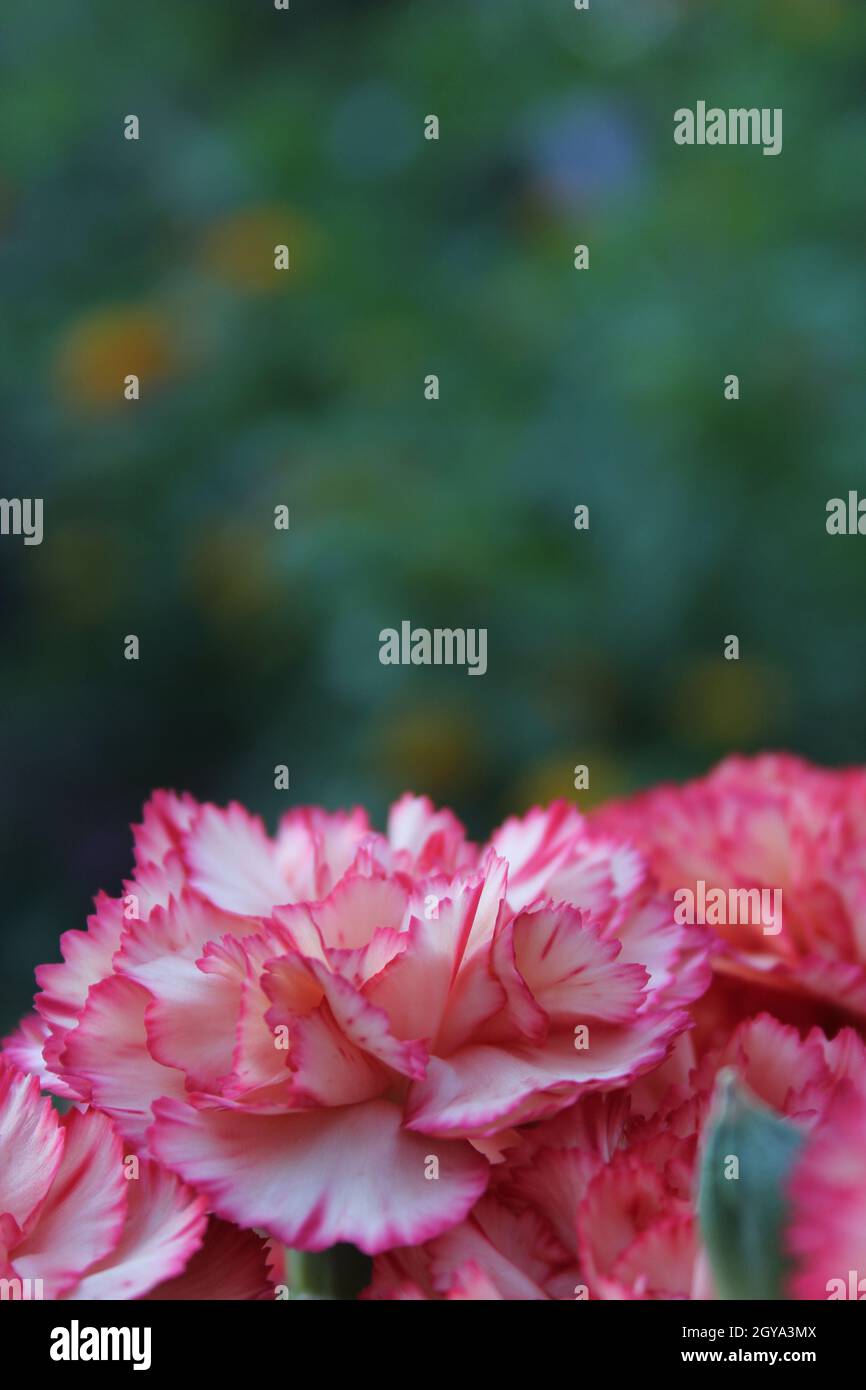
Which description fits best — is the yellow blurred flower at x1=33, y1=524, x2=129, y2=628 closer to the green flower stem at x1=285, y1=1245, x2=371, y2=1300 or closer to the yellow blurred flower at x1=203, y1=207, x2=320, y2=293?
the yellow blurred flower at x1=203, y1=207, x2=320, y2=293

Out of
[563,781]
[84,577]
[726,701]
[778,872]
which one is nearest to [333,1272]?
[778,872]

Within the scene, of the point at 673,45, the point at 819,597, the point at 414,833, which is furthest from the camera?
the point at 673,45

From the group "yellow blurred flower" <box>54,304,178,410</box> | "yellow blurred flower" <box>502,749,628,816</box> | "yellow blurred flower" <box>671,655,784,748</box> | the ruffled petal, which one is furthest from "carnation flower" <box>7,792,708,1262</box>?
"yellow blurred flower" <box>54,304,178,410</box>

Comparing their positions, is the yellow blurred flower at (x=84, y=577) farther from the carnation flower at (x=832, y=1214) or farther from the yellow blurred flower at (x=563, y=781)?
the carnation flower at (x=832, y=1214)

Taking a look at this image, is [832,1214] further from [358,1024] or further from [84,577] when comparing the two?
[84,577]

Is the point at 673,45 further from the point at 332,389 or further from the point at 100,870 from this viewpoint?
the point at 100,870

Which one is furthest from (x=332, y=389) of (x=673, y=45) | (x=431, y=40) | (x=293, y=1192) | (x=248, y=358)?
(x=293, y=1192)

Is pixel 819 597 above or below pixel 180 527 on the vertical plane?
below
